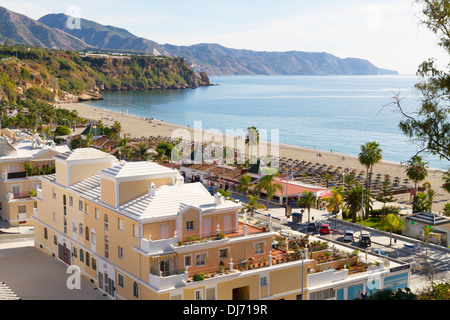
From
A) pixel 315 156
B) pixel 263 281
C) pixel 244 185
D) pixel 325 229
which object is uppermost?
pixel 263 281

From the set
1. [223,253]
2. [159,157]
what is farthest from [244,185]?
[223,253]

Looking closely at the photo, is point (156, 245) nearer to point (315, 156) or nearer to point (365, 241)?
point (365, 241)

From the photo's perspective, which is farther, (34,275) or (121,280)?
(34,275)

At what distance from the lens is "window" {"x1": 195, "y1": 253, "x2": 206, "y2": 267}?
2265 centimetres

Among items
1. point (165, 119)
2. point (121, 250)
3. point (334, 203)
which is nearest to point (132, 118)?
point (165, 119)

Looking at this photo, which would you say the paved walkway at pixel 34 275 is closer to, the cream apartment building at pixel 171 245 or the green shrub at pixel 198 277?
the cream apartment building at pixel 171 245

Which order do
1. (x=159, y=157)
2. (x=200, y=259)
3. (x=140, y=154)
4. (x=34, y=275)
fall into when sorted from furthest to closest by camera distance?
1. (x=140, y=154)
2. (x=159, y=157)
3. (x=34, y=275)
4. (x=200, y=259)

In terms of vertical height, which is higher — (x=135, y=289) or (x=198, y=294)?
(x=198, y=294)

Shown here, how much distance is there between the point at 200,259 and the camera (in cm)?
2275

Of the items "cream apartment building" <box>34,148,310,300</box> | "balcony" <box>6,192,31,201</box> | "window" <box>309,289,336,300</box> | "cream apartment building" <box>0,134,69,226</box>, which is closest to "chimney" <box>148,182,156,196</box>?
"cream apartment building" <box>34,148,310,300</box>

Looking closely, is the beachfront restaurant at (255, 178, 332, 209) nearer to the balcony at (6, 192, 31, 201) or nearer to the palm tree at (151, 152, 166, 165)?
the palm tree at (151, 152, 166, 165)

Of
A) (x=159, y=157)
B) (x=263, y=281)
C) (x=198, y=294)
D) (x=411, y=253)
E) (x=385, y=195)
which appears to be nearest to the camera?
(x=198, y=294)

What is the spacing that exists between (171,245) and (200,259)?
5.37 feet

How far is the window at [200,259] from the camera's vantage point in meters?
22.6
